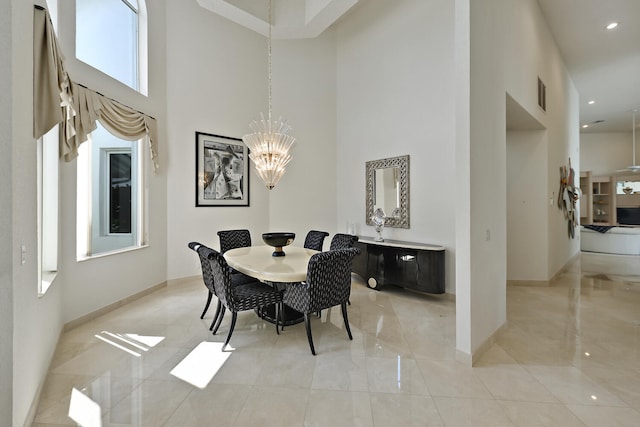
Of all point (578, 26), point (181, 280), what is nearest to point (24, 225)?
point (181, 280)

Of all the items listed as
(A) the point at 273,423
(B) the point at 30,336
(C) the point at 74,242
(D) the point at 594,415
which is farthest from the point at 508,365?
(C) the point at 74,242

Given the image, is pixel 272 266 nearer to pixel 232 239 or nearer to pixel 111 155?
pixel 232 239

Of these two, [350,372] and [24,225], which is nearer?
[24,225]

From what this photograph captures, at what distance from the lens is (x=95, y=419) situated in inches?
68.0

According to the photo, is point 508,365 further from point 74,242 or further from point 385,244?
point 74,242

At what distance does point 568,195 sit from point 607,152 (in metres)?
6.26

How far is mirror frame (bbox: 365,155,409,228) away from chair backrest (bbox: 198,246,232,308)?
2.92 metres

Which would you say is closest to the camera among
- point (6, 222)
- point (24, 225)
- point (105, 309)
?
point (6, 222)

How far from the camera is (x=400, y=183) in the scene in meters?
4.54

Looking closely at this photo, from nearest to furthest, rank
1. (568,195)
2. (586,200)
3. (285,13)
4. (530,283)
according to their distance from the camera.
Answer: (530,283)
(285,13)
(568,195)
(586,200)

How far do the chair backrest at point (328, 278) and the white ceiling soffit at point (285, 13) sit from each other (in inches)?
158

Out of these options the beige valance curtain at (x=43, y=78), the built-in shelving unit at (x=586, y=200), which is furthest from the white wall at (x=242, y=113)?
the built-in shelving unit at (x=586, y=200)

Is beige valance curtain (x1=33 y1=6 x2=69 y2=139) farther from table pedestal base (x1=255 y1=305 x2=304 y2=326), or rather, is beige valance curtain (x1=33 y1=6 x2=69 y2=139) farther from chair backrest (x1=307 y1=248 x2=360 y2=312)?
table pedestal base (x1=255 y1=305 x2=304 y2=326)

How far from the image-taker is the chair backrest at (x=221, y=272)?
2.50 m
